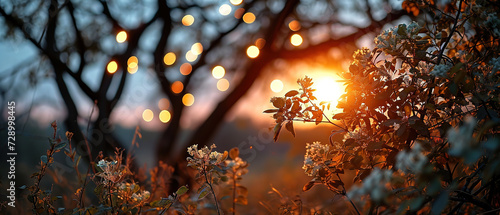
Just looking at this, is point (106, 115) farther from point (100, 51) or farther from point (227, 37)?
point (227, 37)

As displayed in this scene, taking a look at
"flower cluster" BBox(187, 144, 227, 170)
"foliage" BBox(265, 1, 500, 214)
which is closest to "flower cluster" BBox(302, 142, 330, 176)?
"foliage" BBox(265, 1, 500, 214)

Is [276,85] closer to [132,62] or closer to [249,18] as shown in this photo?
A: [249,18]

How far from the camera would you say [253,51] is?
3449 millimetres

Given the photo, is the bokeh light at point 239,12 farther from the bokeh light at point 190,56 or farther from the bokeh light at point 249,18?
the bokeh light at point 190,56

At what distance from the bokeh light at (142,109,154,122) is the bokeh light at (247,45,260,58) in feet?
3.83

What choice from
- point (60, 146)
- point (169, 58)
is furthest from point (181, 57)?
point (60, 146)

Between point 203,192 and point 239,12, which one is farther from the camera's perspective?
point 239,12

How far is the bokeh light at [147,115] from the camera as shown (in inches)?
141

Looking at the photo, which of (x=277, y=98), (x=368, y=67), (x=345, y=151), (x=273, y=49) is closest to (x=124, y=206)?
(x=277, y=98)

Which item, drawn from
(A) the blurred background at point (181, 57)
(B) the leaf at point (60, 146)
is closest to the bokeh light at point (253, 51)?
(A) the blurred background at point (181, 57)

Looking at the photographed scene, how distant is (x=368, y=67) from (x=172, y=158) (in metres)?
2.82

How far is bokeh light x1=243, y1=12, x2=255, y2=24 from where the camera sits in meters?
3.63

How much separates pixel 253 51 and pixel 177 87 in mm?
918

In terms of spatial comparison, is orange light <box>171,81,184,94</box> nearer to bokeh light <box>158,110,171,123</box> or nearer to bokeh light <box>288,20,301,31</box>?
bokeh light <box>158,110,171,123</box>
